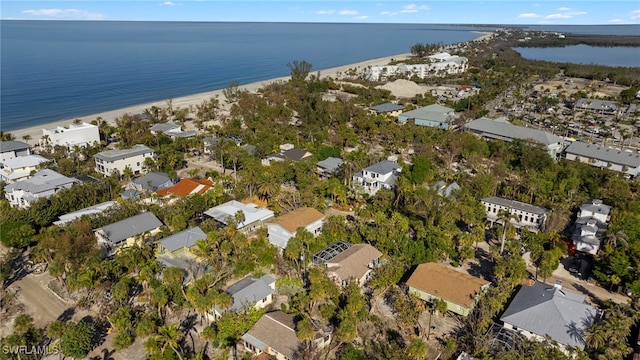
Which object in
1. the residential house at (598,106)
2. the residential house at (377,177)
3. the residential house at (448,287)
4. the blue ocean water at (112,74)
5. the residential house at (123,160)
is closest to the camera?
the residential house at (448,287)

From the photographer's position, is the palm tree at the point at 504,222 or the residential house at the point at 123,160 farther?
the residential house at the point at 123,160

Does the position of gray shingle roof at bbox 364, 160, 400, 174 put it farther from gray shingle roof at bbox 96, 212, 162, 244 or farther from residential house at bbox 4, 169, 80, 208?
residential house at bbox 4, 169, 80, 208

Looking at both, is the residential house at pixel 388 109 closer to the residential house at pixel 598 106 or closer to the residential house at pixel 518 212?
the residential house at pixel 598 106

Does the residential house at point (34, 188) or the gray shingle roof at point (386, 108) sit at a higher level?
the gray shingle roof at point (386, 108)

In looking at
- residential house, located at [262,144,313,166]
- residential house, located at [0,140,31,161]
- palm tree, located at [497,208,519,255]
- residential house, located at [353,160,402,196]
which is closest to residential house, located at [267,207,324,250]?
residential house, located at [353,160,402,196]

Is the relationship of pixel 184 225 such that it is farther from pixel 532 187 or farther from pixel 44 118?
pixel 44 118

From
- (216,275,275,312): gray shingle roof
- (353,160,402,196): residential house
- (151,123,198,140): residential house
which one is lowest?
(216,275,275,312): gray shingle roof

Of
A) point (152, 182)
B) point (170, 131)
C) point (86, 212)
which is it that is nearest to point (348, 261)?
point (86, 212)

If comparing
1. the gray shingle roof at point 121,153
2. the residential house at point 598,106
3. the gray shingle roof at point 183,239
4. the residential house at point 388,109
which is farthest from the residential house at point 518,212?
the residential house at point 598,106
